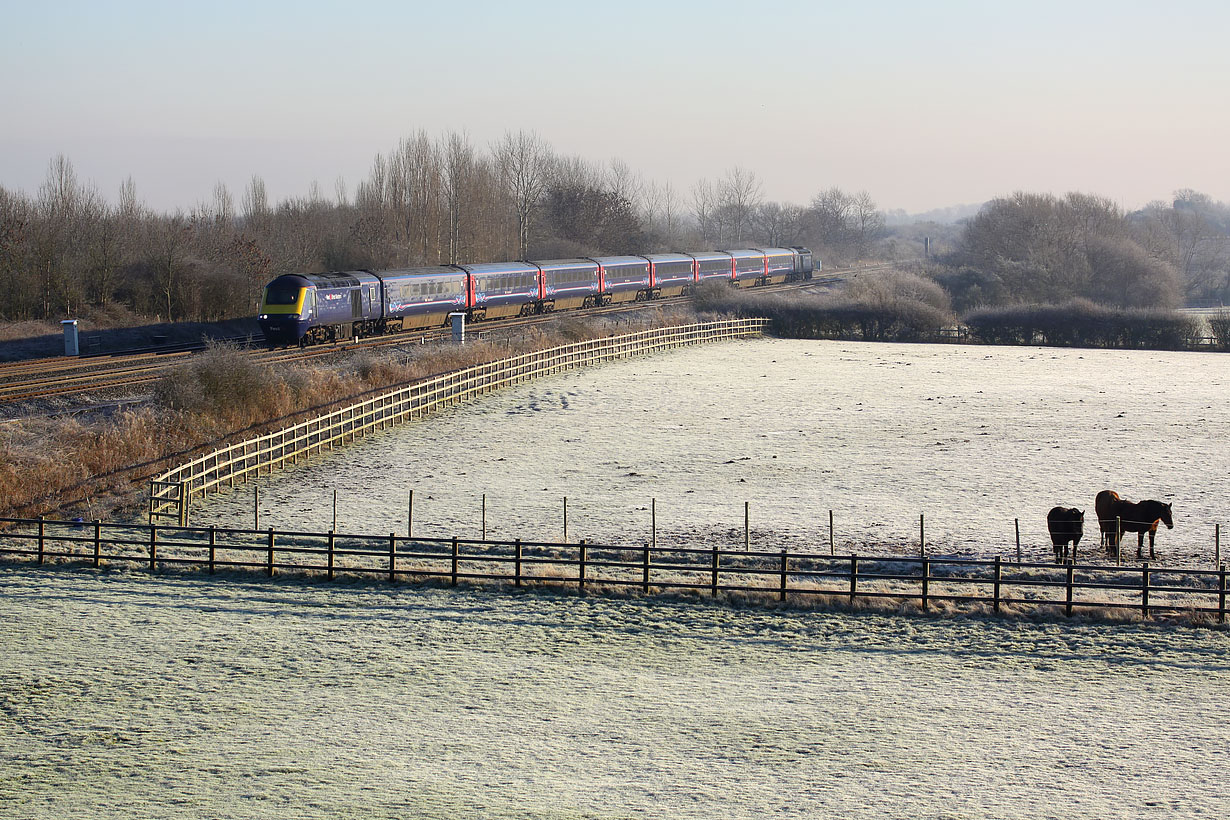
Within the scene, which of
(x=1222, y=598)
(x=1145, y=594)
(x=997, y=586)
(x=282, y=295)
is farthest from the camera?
(x=282, y=295)

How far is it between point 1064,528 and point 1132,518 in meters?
1.85

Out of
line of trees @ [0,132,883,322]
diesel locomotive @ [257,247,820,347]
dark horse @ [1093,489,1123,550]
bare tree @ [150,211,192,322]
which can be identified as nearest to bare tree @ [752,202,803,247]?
line of trees @ [0,132,883,322]

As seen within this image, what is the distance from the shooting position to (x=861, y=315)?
72438mm

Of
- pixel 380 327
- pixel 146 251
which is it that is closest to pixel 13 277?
pixel 146 251

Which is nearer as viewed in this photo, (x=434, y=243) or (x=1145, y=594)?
(x=1145, y=594)

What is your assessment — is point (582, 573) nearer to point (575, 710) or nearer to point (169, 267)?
point (575, 710)

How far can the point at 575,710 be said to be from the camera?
51.4ft

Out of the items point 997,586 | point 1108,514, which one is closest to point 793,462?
point 1108,514

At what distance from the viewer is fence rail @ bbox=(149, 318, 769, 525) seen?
28.2 metres

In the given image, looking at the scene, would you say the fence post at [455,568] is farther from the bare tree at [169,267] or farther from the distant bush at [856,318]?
the distant bush at [856,318]

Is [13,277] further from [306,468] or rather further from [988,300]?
[988,300]

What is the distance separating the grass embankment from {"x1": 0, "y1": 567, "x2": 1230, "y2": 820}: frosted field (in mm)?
6827

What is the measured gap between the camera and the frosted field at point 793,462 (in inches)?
1024

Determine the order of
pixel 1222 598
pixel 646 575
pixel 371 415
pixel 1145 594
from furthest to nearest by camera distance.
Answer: pixel 371 415
pixel 646 575
pixel 1145 594
pixel 1222 598
